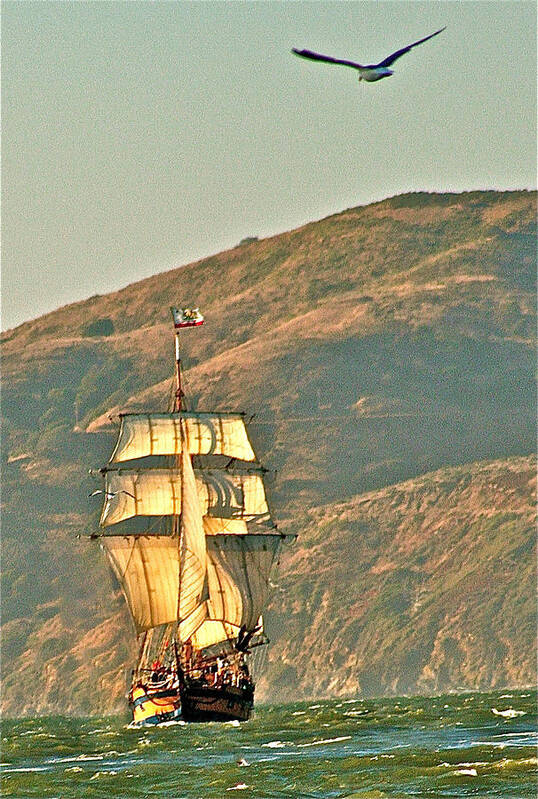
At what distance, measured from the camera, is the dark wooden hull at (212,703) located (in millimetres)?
91875

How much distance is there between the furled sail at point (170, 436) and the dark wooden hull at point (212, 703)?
51.4 ft

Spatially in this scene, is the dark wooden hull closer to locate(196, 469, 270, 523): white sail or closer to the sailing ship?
the sailing ship

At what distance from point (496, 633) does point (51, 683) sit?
146 feet

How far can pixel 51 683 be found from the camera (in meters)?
Result: 187

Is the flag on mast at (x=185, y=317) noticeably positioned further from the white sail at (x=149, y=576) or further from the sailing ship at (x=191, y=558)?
the white sail at (x=149, y=576)

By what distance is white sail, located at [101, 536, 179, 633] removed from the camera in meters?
98.6

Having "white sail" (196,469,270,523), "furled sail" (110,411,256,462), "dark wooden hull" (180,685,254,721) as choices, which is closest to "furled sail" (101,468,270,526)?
"white sail" (196,469,270,523)

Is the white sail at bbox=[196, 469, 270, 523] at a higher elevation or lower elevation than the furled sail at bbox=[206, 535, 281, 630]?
higher

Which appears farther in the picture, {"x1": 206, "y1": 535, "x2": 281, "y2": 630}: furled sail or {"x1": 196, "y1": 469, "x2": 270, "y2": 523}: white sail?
{"x1": 196, "y1": 469, "x2": 270, "y2": 523}: white sail

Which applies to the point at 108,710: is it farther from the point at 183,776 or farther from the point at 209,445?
the point at 183,776

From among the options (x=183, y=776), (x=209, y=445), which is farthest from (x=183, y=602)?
(x=183, y=776)

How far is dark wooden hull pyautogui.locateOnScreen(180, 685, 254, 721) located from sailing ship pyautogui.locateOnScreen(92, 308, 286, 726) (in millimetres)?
49

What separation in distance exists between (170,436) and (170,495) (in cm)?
332

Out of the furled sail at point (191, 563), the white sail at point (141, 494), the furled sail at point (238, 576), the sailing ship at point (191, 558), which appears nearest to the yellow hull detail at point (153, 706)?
the sailing ship at point (191, 558)
